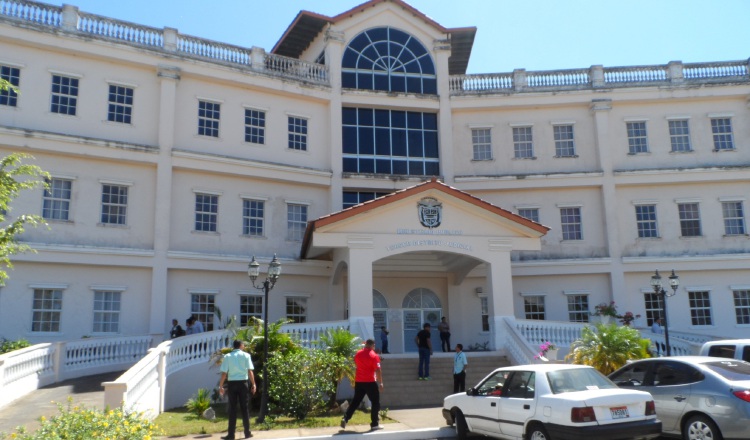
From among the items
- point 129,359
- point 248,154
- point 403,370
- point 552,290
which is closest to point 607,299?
point 552,290

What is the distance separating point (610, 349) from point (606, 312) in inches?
413

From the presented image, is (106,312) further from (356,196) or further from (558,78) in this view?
(558,78)

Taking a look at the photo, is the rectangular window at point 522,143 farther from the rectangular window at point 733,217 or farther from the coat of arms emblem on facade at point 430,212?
the coat of arms emblem on facade at point 430,212

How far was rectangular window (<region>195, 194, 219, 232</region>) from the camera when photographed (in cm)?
2552

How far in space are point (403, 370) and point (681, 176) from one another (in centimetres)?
1696

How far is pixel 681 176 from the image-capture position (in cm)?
2856

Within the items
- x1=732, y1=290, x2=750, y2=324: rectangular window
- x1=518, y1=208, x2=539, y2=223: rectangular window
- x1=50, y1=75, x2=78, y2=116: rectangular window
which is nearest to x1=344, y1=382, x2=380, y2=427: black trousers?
x1=50, y1=75, x2=78, y2=116: rectangular window

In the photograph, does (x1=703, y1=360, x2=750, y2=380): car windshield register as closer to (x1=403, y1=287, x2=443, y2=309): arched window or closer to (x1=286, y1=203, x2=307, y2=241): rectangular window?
(x1=403, y1=287, x2=443, y2=309): arched window

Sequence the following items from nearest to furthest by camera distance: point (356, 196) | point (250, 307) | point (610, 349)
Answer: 1. point (610, 349)
2. point (250, 307)
3. point (356, 196)

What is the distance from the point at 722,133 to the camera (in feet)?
96.8

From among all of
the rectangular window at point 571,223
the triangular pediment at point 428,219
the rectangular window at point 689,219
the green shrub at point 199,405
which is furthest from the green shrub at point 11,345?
the rectangular window at point 689,219

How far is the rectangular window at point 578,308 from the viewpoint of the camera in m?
28.2

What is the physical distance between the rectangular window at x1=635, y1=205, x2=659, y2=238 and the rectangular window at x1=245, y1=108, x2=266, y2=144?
16.9 metres

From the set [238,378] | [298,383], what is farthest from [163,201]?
[238,378]
